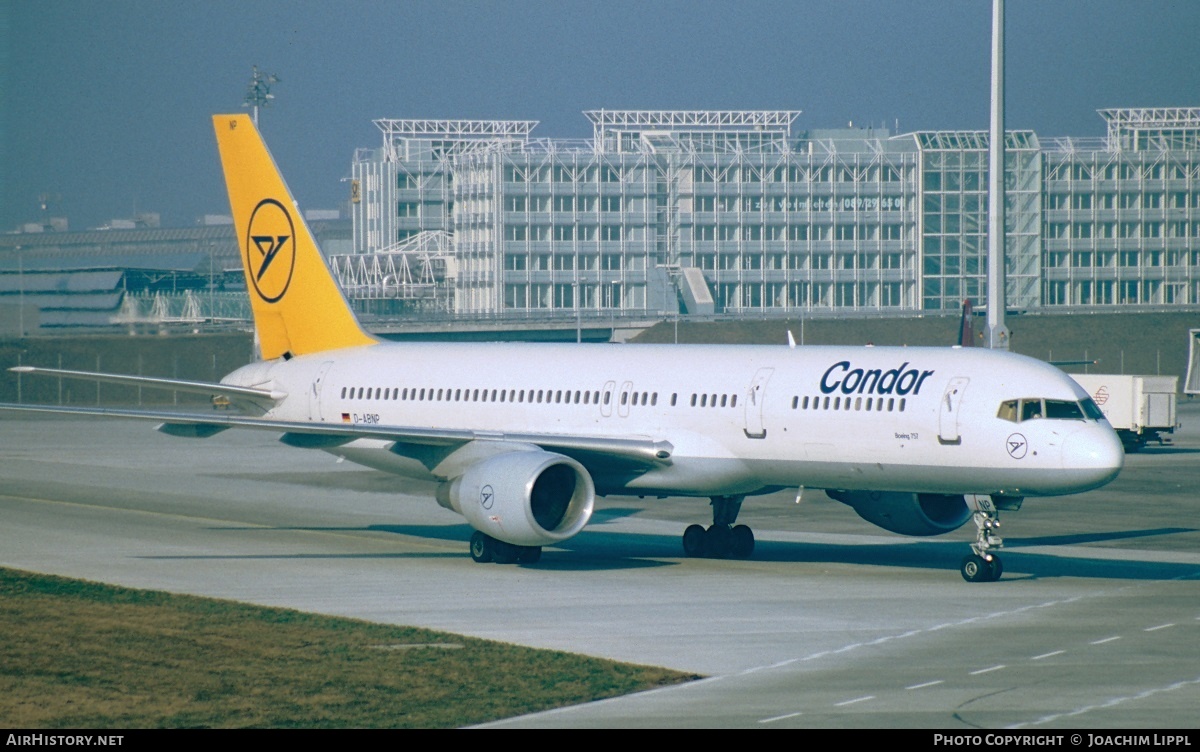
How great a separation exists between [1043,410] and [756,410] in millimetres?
5401

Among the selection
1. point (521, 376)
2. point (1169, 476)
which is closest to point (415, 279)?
point (1169, 476)

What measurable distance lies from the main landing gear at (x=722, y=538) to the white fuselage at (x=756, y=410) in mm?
1747

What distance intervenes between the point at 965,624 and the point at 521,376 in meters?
13.1

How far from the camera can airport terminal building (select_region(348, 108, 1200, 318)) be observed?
16012 cm

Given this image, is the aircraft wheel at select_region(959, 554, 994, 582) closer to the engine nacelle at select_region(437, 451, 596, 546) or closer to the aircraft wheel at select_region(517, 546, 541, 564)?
the engine nacelle at select_region(437, 451, 596, 546)

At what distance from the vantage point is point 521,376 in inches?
1320

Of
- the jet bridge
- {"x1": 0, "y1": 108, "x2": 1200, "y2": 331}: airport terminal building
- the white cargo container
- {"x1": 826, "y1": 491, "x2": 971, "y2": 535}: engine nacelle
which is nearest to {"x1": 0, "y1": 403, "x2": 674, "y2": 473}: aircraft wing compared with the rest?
{"x1": 826, "y1": 491, "x2": 971, "y2": 535}: engine nacelle

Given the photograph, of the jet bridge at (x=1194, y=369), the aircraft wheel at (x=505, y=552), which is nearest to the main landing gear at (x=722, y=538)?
the aircraft wheel at (x=505, y=552)

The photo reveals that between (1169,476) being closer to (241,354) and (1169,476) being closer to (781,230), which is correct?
(241,354)

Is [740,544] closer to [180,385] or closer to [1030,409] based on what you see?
[1030,409]

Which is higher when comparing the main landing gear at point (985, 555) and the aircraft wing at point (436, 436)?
the aircraft wing at point (436, 436)

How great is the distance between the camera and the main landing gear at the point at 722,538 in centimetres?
3198

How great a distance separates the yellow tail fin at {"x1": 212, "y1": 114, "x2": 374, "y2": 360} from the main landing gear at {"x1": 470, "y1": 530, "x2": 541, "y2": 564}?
28.1ft

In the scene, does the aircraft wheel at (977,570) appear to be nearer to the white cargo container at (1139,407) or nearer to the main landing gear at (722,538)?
the main landing gear at (722,538)
